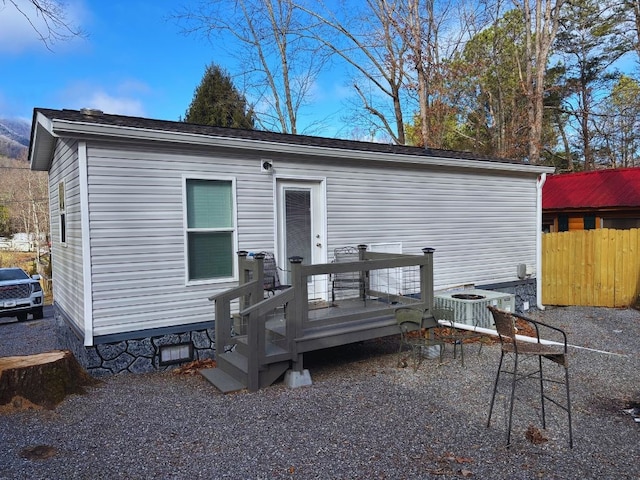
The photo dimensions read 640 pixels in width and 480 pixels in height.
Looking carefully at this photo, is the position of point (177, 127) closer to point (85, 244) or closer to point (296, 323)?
point (85, 244)

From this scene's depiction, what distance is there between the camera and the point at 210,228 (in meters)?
5.91

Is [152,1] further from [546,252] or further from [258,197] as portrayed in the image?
[546,252]

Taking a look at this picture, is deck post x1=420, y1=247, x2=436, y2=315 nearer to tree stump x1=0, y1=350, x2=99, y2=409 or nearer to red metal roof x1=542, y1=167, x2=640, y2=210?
tree stump x1=0, y1=350, x2=99, y2=409

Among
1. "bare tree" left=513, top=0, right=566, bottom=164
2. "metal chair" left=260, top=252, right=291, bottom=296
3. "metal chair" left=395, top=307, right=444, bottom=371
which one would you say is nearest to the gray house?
"metal chair" left=260, top=252, right=291, bottom=296

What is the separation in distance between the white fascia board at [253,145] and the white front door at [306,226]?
523 millimetres

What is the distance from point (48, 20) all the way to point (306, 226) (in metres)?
4.22

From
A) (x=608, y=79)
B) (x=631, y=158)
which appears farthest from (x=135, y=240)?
(x=631, y=158)

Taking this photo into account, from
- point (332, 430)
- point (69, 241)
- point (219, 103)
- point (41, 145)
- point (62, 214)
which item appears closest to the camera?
point (332, 430)

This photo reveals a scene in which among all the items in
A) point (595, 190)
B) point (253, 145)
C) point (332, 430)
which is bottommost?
point (332, 430)

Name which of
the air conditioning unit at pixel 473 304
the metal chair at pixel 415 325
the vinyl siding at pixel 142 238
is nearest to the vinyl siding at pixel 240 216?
the vinyl siding at pixel 142 238

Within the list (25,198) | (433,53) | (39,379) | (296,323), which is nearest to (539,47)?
(433,53)

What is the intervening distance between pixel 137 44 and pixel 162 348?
1539 centimetres

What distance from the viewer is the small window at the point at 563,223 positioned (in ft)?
44.7

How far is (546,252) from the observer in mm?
10586
